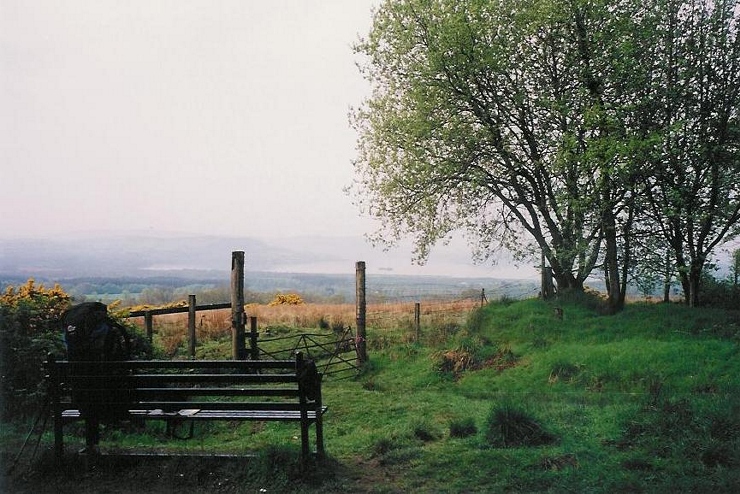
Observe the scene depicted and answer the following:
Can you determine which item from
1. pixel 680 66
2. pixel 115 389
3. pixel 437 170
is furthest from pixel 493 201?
Answer: pixel 115 389

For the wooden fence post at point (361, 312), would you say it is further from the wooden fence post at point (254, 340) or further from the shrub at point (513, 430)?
the shrub at point (513, 430)

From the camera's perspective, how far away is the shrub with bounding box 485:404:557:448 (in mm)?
4578

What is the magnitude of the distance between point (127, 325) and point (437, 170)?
→ 4.24 meters

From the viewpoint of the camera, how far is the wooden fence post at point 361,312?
28.1 feet

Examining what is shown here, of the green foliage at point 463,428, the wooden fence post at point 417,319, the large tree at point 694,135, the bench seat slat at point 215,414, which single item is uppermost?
the large tree at point 694,135

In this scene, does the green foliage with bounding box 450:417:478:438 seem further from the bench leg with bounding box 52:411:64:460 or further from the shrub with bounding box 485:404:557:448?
the bench leg with bounding box 52:411:64:460

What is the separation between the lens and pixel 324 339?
8.98 meters

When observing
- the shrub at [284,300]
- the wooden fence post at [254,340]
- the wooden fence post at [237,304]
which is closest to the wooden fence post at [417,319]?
the shrub at [284,300]

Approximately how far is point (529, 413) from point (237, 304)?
4248 mm

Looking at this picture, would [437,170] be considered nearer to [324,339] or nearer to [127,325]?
[324,339]

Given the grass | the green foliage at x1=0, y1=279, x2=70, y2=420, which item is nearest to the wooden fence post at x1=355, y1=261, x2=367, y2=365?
the grass

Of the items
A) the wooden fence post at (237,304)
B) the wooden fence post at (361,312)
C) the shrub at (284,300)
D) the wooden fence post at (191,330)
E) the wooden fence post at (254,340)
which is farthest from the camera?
the shrub at (284,300)

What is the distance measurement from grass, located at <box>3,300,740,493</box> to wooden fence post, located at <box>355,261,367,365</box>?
25 centimetres

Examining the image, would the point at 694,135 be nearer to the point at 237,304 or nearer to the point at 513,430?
the point at 513,430
